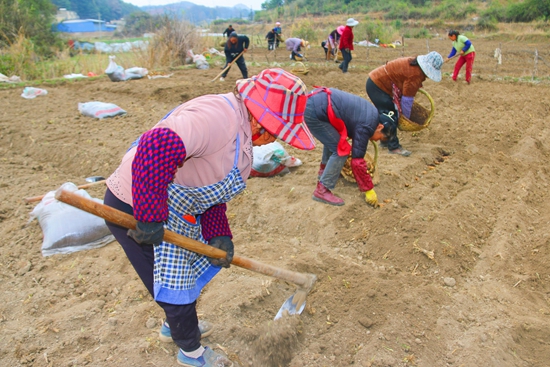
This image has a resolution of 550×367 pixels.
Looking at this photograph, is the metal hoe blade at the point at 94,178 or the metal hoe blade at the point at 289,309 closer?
the metal hoe blade at the point at 289,309

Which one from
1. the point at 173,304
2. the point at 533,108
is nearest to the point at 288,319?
the point at 173,304

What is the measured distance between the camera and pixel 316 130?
375 cm

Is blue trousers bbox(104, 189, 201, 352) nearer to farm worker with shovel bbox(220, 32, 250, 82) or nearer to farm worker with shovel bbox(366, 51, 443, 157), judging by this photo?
farm worker with shovel bbox(366, 51, 443, 157)

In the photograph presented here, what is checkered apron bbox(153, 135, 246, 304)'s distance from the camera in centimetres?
173

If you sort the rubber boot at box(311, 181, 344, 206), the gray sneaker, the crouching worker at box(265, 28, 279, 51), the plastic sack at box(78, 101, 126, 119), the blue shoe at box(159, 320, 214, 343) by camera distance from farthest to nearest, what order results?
1. the crouching worker at box(265, 28, 279, 51)
2. the plastic sack at box(78, 101, 126, 119)
3. the gray sneaker
4. the rubber boot at box(311, 181, 344, 206)
5. the blue shoe at box(159, 320, 214, 343)

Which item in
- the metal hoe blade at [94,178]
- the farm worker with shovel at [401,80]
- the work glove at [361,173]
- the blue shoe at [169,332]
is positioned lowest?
the metal hoe blade at [94,178]

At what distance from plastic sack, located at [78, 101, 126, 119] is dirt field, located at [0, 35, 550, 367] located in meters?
1.04

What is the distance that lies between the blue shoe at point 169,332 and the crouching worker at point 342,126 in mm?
1887

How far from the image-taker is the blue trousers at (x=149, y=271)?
5.95 feet

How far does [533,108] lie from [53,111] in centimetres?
793

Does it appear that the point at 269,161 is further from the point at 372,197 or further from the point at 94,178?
the point at 94,178

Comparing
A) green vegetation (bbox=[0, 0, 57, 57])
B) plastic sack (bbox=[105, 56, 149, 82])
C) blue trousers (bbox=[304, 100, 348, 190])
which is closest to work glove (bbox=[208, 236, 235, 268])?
blue trousers (bbox=[304, 100, 348, 190])

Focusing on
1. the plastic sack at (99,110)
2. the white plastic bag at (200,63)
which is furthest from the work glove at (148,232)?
the white plastic bag at (200,63)

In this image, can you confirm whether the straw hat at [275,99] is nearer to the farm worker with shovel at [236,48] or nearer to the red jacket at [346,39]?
the farm worker with shovel at [236,48]
